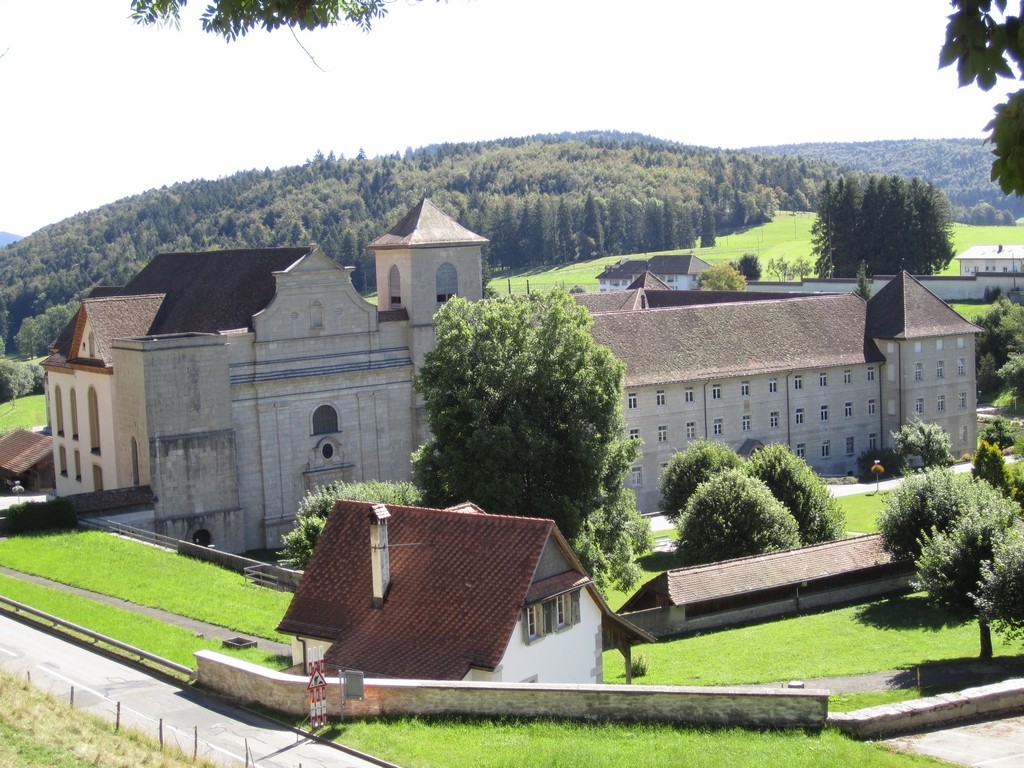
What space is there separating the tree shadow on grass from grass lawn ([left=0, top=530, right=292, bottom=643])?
1924 centimetres

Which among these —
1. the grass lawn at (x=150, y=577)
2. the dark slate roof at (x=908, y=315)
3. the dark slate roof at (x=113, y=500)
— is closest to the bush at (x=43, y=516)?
the dark slate roof at (x=113, y=500)

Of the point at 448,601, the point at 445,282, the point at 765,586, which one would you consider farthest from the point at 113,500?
the point at 448,601

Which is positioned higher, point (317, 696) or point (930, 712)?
point (317, 696)

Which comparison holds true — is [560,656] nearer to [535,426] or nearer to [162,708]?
[162,708]

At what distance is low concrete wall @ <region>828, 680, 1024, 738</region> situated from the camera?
23.2 m

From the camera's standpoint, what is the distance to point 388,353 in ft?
191

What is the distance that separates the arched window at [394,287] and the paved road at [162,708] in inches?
1163

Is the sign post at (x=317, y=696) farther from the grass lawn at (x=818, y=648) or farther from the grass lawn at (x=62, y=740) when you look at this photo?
the grass lawn at (x=818, y=648)

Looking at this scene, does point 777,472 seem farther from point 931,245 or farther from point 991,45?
point 931,245

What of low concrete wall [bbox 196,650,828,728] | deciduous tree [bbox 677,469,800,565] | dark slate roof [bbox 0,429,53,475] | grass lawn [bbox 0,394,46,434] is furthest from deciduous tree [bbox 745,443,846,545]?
grass lawn [bbox 0,394,46,434]

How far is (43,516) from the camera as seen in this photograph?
49812 millimetres

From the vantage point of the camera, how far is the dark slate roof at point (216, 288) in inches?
2199

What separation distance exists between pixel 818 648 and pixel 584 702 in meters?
15.6

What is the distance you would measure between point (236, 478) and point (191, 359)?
5486mm
